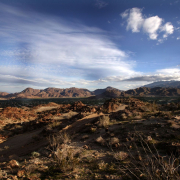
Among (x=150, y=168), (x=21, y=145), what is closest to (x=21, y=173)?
(x=150, y=168)

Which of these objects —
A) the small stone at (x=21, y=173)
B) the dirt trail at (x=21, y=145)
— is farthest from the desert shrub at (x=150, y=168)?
the dirt trail at (x=21, y=145)

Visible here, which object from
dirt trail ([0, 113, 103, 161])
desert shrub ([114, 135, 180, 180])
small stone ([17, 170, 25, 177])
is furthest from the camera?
dirt trail ([0, 113, 103, 161])

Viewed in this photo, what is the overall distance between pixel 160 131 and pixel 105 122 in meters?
4.59

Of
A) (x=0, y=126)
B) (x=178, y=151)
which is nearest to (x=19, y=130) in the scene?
(x=0, y=126)

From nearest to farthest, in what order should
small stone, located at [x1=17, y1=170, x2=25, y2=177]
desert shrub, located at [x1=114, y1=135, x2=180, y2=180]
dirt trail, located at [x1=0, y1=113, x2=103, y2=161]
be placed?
desert shrub, located at [x1=114, y1=135, x2=180, y2=180]
small stone, located at [x1=17, y1=170, x2=25, y2=177]
dirt trail, located at [x1=0, y1=113, x2=103, y2=161]

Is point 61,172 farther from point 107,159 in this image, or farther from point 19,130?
point 19,130

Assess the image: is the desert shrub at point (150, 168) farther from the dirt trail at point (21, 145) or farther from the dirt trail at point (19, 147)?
the dirt trail at point (19, 147)

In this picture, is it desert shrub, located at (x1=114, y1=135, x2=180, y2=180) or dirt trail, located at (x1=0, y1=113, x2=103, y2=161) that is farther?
dirt trail, located at (x1=0, y1=113, x2=103, y2=161)

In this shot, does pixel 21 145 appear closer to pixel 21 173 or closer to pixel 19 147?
pixel 19 147

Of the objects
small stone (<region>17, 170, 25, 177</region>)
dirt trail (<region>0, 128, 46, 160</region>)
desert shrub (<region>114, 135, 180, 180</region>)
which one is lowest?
dirt trail (<region>0, 128, 46, 160</region>)

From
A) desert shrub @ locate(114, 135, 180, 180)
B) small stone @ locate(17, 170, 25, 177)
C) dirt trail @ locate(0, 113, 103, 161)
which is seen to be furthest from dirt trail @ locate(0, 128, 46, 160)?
desert shrub @ locate(114, 135, 180, 180)

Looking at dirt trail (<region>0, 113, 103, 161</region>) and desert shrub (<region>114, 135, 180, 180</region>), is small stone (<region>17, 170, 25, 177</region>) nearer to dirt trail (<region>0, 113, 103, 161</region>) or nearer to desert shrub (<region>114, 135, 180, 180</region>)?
desert shrub (<region>114, 135, 180, 180</region>)

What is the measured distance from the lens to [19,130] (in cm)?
1652

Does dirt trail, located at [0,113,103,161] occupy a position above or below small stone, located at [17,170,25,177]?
below
